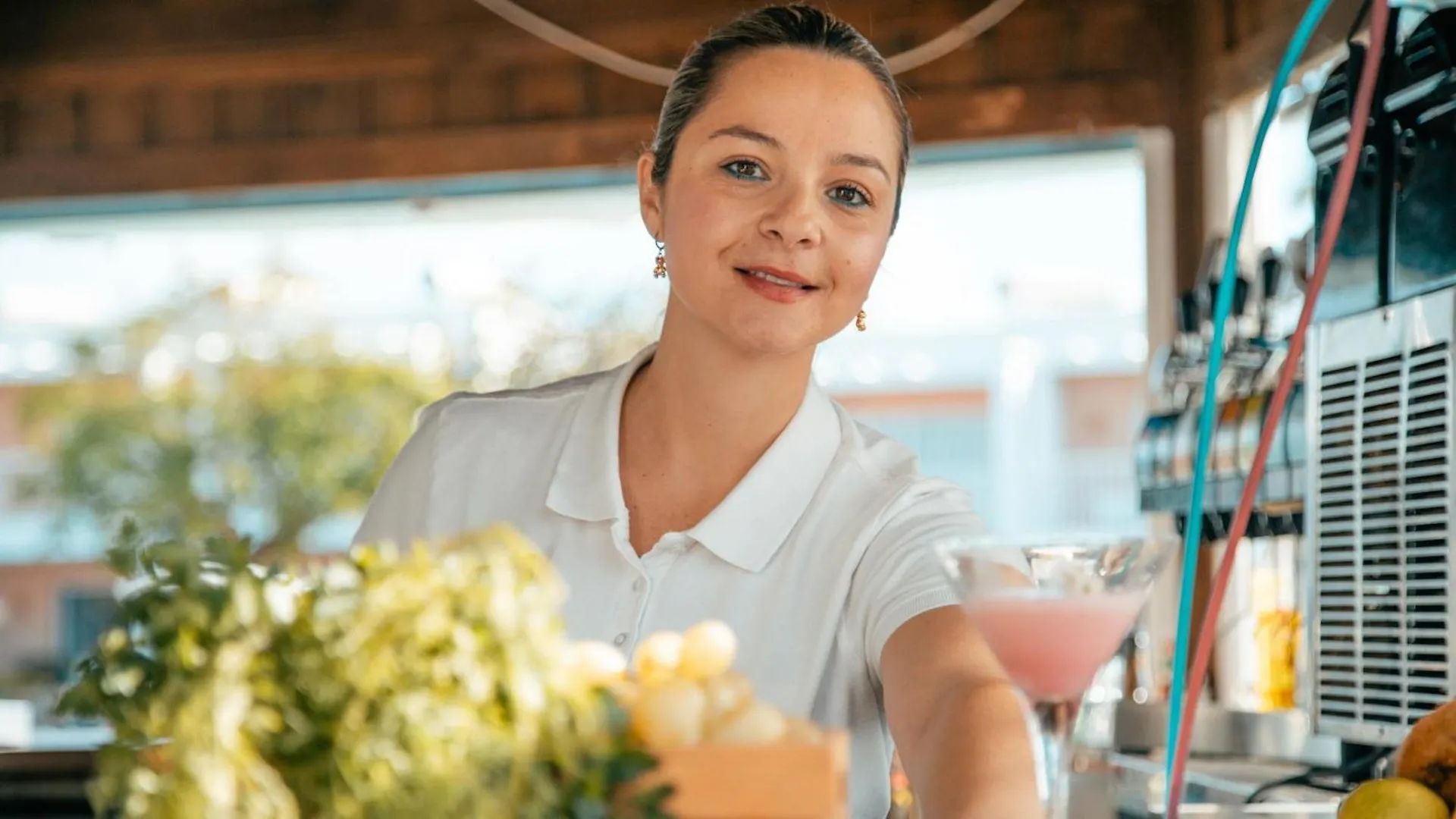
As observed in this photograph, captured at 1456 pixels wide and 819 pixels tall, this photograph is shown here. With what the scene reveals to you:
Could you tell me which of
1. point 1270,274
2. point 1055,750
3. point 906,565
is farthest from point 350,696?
point 1270,274

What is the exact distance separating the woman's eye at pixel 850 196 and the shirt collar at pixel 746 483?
9.4 inches

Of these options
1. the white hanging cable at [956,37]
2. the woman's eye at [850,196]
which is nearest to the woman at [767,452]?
the woman's eye at [850,196]

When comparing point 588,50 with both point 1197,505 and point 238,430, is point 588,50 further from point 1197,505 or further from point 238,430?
point 238,430

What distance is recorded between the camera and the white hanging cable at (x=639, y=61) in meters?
4.77

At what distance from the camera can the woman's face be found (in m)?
1.45

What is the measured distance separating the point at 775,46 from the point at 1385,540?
114cm

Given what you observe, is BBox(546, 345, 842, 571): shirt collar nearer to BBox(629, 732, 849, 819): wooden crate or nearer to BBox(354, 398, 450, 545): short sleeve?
BBox(354, 398, 450, 545): short sleeve

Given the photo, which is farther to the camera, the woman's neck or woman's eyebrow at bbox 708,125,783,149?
the woman's neck

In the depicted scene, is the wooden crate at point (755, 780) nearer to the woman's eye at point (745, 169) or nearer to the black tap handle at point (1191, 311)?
the woman's eye at point (745, 169)

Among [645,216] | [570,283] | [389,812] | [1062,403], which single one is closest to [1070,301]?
[1062,403]

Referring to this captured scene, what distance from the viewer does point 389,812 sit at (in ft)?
2.00

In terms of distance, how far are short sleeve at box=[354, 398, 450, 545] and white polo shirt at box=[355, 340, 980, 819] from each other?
0.24ft

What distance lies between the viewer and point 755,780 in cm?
66

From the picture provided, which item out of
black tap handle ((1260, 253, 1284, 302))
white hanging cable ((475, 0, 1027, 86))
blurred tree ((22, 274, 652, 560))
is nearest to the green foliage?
black tap handle ((1260, 253, 1284, 302))
